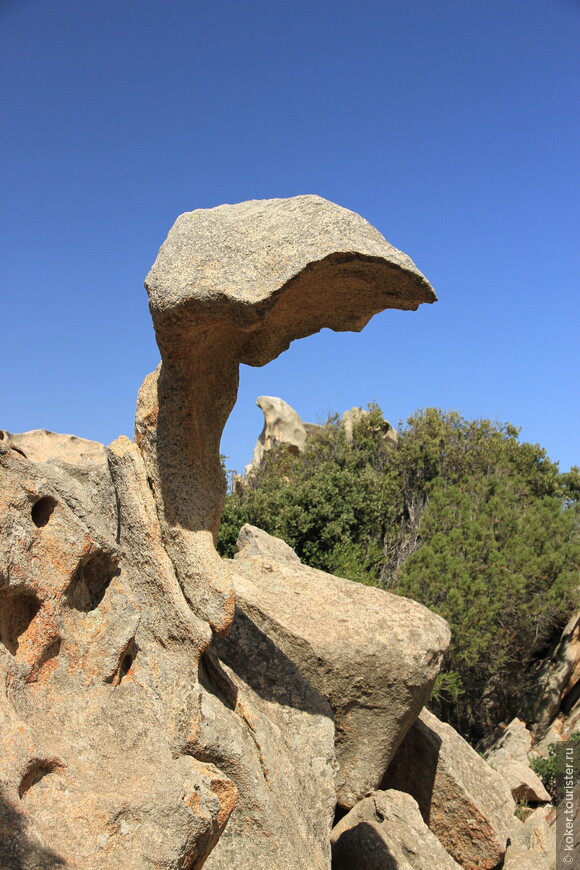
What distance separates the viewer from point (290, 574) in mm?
9633

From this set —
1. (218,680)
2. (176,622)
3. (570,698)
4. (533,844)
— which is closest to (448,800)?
(533,844)

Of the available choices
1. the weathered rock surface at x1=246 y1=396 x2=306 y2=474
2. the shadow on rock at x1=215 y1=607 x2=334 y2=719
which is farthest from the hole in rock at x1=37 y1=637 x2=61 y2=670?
the weathered rock surface at x1=246 y1=396 x2=306 y2=474

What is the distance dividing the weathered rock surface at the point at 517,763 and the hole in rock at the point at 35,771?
10.5 m

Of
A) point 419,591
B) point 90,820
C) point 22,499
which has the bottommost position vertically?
point 90,820

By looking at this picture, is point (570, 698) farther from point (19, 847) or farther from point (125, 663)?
point (19, 847)

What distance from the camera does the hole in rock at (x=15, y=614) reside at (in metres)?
5.17

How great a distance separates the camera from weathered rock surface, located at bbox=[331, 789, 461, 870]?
795 centimetres

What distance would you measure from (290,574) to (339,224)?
4.76m

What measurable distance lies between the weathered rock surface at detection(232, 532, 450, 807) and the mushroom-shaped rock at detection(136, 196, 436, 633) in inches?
70.8

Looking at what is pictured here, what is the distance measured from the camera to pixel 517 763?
1535cm

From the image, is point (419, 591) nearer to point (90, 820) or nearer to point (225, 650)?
point (225, 650)

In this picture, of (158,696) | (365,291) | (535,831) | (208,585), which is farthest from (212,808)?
(535,831)

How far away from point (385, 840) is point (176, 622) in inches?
134

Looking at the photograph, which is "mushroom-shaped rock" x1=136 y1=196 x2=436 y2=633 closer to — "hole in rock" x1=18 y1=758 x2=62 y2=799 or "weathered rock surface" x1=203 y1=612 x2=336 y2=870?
"weathered rock surface" x1=203 y1=612 x2=336 y2=870
